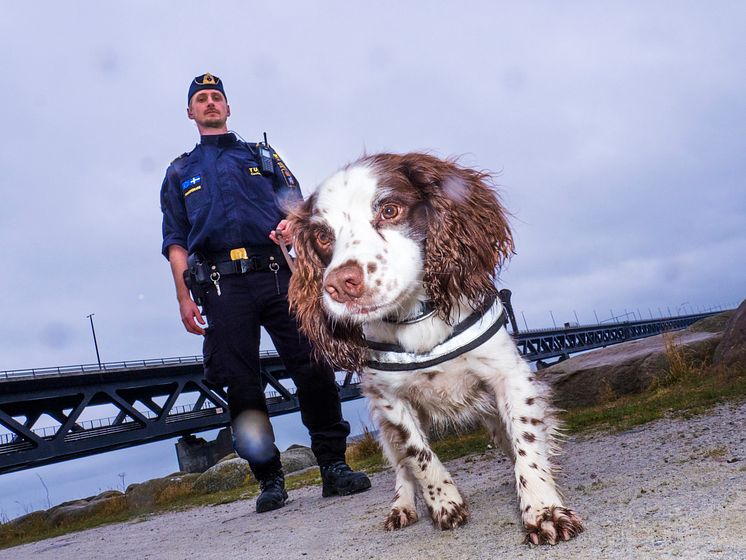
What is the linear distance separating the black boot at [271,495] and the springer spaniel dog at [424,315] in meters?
2.03

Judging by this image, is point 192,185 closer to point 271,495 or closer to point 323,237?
point 323,237

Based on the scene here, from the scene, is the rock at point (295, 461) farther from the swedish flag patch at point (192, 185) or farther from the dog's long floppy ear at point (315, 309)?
the dog's long floppy ear at point (315, 309)

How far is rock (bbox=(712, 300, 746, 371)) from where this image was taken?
238 inches

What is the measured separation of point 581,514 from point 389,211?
1.48 metres

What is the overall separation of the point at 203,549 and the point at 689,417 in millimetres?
3405

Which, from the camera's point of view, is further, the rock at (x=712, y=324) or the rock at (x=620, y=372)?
the rock at (x=712, y=324)

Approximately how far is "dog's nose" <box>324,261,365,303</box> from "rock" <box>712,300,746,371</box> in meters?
5.04

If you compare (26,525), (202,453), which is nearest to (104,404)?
(202,453)

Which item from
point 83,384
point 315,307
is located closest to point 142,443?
point 83,384

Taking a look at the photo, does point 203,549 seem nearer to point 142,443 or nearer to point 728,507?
point 728,507

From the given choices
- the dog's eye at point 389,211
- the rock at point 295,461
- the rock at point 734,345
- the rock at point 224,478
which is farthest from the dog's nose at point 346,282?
the rock at point 295,461

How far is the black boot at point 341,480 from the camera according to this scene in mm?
4648

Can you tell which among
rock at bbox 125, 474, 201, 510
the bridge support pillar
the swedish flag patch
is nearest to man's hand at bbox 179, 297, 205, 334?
the swedish flag patch

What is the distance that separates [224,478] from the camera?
9953mm
